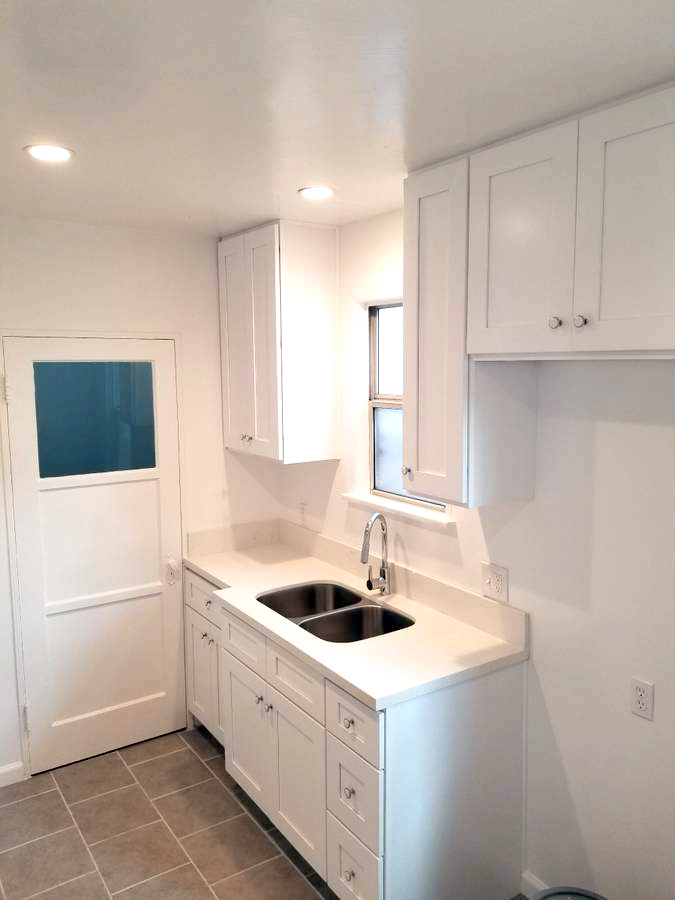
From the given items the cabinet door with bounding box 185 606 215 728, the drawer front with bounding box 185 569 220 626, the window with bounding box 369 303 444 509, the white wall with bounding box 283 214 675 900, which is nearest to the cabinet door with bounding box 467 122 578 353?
the white wall with bounding box 283 214 675 900

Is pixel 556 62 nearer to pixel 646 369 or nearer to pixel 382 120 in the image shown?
pixel 382 120

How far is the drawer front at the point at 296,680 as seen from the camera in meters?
2.34

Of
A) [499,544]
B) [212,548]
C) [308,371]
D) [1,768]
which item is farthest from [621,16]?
[1,768]

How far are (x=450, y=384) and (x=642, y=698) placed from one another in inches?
41.8

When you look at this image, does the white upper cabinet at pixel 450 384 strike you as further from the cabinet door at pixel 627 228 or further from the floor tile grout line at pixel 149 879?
the floor tile grout line at pixel 149 879

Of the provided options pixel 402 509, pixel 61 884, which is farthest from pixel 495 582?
pixel 61 884

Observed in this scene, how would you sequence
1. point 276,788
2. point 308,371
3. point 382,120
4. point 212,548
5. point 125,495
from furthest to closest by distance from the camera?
point 212,548 → point 125,495 → point 308,371 → point 276,788 → point 382,120

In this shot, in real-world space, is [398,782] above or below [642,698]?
below

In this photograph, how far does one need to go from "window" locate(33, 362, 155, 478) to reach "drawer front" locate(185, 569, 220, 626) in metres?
0.60

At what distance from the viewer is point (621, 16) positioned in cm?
129

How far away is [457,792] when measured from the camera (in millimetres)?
2244

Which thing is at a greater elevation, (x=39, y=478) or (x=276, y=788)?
(x=39, y=478)

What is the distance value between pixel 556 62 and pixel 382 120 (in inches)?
19.3

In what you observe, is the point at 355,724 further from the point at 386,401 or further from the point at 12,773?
the point at 12,773
